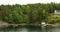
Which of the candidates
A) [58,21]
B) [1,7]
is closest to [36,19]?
[58,21]

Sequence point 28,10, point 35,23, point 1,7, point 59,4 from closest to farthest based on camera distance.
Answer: point 35,23, point 28,10, point 1,7, point 59,4

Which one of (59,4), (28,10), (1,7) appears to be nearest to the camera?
(28,10)

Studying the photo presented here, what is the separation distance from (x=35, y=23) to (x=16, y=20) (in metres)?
1.39

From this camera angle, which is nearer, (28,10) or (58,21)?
(58,21)

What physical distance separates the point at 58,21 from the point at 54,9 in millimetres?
3814

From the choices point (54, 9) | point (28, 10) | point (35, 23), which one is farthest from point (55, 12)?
point (35, 23)

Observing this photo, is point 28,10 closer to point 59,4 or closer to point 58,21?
point 58,21

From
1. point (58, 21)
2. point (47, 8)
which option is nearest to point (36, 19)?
point (58, 21)

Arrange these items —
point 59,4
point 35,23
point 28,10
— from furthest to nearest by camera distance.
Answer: point 59,4, point 28,10, point 35,23

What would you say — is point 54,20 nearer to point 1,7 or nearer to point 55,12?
point 55,12

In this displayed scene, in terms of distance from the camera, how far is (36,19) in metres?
17.7

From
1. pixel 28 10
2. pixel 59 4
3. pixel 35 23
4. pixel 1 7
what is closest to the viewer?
pixel 35 23

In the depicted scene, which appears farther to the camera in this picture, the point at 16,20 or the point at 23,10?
the point at 23,10

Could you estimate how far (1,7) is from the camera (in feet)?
69.9
